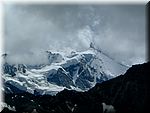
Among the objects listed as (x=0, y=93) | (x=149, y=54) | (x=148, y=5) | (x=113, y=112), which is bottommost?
(x=113, y=112)

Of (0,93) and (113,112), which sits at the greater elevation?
(0,93)

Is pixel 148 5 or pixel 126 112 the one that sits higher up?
pixel 148 5

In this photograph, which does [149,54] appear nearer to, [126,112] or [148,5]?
[148,5]

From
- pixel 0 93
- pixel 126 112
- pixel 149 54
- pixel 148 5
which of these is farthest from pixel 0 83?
pixel 126 112

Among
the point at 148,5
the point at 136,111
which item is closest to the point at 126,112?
the point at 136,111

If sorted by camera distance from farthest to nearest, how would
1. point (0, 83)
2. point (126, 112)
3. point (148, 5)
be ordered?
point (126, 112) < point (148, 5) < point (0, 83)

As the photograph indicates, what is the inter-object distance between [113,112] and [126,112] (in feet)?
41.7

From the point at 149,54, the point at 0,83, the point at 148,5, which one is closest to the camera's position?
the point at 0,83

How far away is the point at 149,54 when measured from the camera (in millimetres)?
26375

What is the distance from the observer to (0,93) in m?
24.9

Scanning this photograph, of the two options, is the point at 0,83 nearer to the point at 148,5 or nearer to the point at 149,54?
the point at 149,54

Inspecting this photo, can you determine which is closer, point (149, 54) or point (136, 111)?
point (149, 54)

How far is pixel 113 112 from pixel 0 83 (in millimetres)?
175971

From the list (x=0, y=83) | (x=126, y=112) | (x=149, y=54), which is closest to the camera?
(x=0, y=83)
